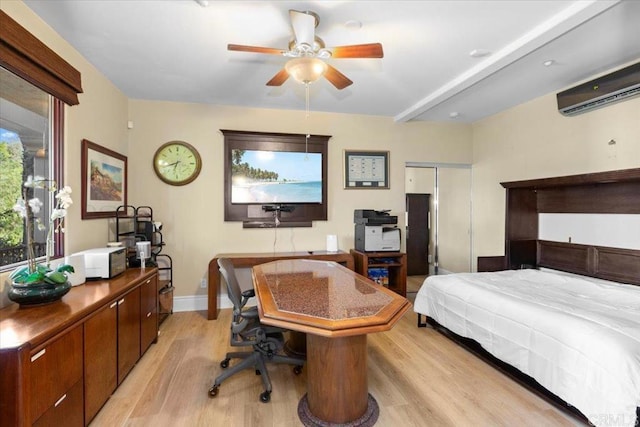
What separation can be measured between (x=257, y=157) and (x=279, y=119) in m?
0.62

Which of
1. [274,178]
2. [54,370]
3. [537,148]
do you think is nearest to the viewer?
[54,370]

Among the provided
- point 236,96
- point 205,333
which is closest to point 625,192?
point 236,96

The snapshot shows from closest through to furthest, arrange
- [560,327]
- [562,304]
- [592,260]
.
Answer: [560,327] < [562,304] < [592,260]

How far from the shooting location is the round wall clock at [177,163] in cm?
380

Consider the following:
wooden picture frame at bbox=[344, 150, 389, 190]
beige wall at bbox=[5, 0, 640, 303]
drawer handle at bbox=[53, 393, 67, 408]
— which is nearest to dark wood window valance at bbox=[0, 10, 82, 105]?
beige wall at bbox=[5, 0, 640, 303]

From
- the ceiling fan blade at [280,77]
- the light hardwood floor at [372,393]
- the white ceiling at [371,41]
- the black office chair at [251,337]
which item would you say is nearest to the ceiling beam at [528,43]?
the white ceiling at [371,41]

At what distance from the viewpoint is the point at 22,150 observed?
2062mm

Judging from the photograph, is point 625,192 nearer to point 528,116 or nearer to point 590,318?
point 528,116

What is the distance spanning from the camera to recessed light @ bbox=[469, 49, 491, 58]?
8.49ft

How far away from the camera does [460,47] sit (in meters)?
2.54

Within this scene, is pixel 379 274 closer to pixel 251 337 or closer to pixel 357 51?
pixel 251 337

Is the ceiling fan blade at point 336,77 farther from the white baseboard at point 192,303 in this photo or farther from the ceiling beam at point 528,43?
the white baseboard at point 192,303

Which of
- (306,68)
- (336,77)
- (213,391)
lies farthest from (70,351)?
(336,77)

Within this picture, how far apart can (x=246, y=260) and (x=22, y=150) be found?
7.08ft
